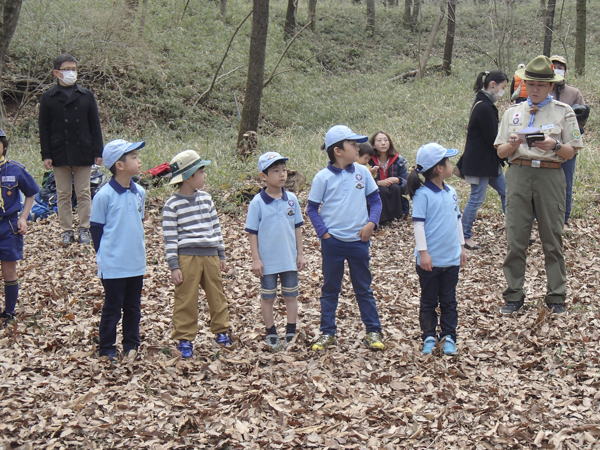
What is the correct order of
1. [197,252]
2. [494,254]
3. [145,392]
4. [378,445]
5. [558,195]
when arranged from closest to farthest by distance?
[378,445] < [145,392] < [197,252] < [558,195] < [494,254]

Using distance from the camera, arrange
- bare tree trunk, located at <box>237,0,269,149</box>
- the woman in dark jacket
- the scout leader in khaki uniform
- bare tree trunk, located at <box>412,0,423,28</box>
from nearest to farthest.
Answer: the scout leader in khaki uniform → the woman in dark jacket → bare tree trunk, located at <box>237,0,269,149</box> → bare tree trunk, located at <box>412,0,423,28</box>

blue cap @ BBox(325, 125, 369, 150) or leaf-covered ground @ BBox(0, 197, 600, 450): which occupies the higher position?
blue cap @ BBox(325, 125, 369, 150)

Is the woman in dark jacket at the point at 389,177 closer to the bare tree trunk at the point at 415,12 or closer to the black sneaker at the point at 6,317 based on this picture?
the black sneaker at the point at 6,317

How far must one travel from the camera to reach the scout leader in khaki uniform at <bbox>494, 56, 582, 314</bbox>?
17.1 feet

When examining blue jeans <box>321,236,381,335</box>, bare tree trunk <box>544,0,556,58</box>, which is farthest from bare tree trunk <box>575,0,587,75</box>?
blue jeans <box>321,236,381,335</box>

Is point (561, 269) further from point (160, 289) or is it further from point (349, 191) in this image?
point (160, 289)

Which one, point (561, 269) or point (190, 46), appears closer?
point (561, 269)

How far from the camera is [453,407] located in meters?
3.92

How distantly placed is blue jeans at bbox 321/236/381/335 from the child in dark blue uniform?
315 centimetres

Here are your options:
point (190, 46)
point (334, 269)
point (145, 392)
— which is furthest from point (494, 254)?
point (190, 46)

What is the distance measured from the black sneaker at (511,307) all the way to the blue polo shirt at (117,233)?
12.0ft

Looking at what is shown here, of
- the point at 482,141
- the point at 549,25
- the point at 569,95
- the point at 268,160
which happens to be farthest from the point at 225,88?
the point at 268,160

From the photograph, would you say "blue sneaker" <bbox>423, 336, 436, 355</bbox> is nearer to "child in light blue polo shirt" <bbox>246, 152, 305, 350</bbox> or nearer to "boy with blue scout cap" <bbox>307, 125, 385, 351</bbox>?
"boy with blue scout cap" <bbox>307, 125, 385, 351</bbox>

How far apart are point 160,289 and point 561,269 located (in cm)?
455
